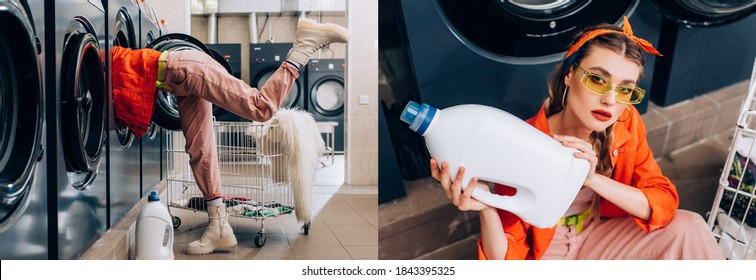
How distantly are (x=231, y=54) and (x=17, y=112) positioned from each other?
2.48 feet

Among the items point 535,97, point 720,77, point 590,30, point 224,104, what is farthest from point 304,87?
point 720,77

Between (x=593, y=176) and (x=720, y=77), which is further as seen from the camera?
(x=720, y=77)

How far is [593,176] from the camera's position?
1482 mm

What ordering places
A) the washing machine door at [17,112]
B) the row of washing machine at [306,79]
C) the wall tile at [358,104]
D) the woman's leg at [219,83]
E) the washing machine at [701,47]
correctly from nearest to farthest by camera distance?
the washing machine door at [17,112], the washing machine at [701,47], the woman's leg at [219,83], the row of washing machine at [306,79], the wall tile at [358,104]

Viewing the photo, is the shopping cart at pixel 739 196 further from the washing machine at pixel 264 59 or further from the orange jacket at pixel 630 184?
the washing machine at pixel 264 59

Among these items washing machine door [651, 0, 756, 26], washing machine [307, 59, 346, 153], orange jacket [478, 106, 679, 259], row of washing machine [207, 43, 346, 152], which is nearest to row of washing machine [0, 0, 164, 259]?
row of washing machine [207, 43, 346, 152]

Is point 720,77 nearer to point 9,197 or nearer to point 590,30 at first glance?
point 590,30

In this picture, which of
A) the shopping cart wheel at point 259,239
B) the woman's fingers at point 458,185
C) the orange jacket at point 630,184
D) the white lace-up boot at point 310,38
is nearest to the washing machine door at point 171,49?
the white lace-up boot at point 310,38

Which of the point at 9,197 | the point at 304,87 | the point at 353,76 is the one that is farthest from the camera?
the point at 353,76

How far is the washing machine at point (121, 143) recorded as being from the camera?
195cm

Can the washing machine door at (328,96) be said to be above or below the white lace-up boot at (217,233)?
above

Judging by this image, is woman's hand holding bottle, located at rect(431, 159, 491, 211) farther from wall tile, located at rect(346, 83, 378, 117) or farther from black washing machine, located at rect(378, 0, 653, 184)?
wall tile, located at rect(346, 83, 378, 117)

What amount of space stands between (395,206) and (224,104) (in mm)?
676

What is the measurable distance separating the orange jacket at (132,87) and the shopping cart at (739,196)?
1818 mm
